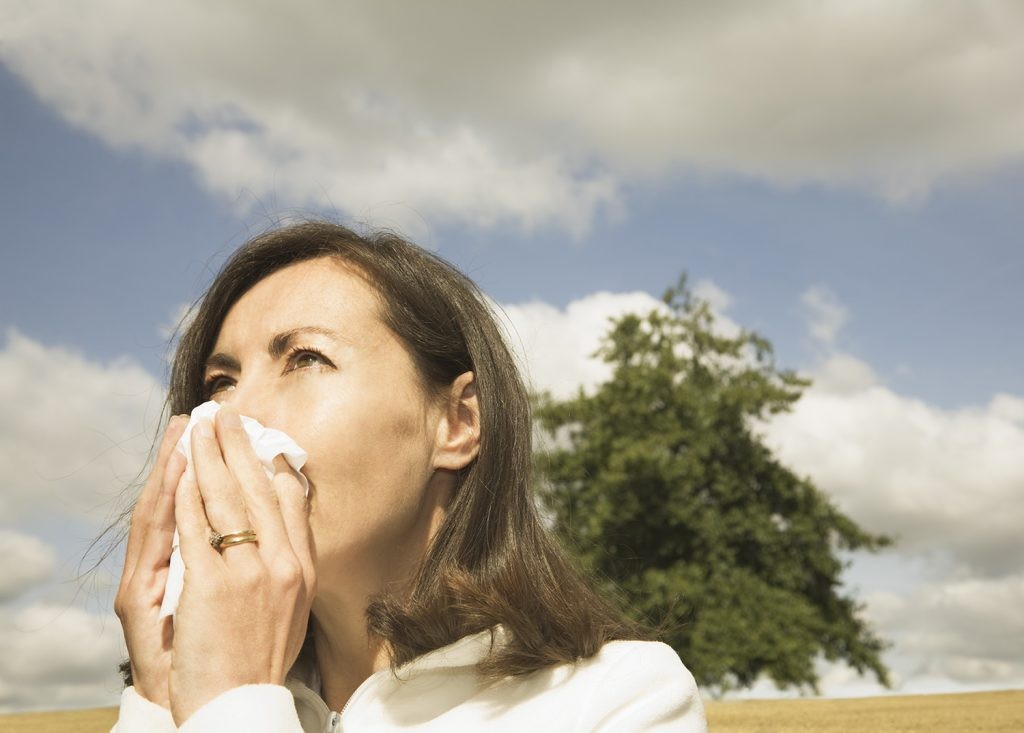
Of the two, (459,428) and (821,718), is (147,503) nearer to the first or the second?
(459,428)

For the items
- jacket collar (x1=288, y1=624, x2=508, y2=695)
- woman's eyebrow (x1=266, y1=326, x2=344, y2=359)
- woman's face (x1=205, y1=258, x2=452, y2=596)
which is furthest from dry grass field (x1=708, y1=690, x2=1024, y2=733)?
woman's eyebrow (x1=266, y1=326, x2=344, y2=359)

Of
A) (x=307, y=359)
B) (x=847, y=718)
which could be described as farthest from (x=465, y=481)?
(x=847, y=718)

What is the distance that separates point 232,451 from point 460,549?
1.08 meters

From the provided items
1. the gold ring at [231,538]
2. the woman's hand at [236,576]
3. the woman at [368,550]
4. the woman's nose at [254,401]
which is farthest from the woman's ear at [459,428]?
the gold ring at [231,538]

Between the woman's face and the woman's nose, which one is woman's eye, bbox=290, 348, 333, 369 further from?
the woman's nose

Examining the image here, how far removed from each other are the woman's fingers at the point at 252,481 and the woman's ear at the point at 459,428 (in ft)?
2.92

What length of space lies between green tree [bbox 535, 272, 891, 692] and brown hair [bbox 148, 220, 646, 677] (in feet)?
62.5

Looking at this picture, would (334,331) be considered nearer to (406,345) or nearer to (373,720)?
(406,345)

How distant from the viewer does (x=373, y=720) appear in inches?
141

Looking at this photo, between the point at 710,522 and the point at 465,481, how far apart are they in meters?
21.0

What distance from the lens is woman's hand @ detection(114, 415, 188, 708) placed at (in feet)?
11.2

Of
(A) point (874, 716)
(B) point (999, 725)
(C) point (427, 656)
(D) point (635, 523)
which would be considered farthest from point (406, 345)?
(D) point (635, 523)

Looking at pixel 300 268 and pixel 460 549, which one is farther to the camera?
pixel 300 268

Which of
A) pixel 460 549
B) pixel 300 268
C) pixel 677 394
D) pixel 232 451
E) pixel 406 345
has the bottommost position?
pixel 460 549
